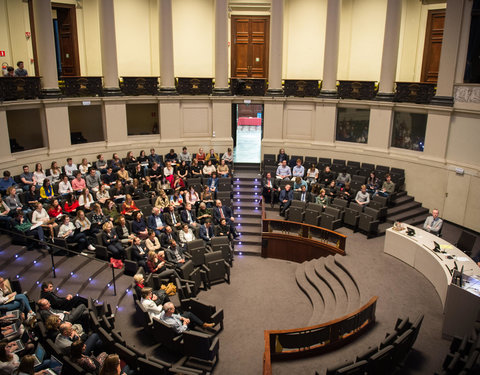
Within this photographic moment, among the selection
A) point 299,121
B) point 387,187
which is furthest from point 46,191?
point 387,187

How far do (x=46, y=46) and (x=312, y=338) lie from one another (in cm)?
1312

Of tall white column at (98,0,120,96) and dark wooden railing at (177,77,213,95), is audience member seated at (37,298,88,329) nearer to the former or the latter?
tall white column at (98,0,120,96)

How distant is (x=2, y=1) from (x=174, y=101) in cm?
690

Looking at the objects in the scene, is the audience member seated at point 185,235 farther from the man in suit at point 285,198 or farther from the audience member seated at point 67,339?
the audience member seated at point 67,339

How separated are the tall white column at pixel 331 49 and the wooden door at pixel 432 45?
342cm

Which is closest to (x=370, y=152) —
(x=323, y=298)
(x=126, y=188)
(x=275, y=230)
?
(x=275, y=230)

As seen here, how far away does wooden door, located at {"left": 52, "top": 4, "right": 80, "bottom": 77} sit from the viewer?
17688 millimetres

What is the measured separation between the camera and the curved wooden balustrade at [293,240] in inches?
516

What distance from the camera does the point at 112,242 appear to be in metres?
11.3

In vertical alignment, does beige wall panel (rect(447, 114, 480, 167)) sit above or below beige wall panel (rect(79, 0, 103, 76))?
below

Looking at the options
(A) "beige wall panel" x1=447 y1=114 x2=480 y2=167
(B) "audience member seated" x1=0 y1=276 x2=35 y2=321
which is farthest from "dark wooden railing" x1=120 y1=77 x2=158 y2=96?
(A) "beige wall panel" x1=447 y1=114 x2=480 y2=167

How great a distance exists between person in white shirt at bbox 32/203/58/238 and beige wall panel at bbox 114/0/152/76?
9.63 meters

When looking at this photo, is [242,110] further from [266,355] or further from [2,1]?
[266,355]

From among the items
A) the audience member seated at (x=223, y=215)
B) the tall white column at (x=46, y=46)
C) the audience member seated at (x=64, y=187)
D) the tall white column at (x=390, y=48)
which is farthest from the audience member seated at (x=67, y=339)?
the tall white column at (x=390, y=48)
